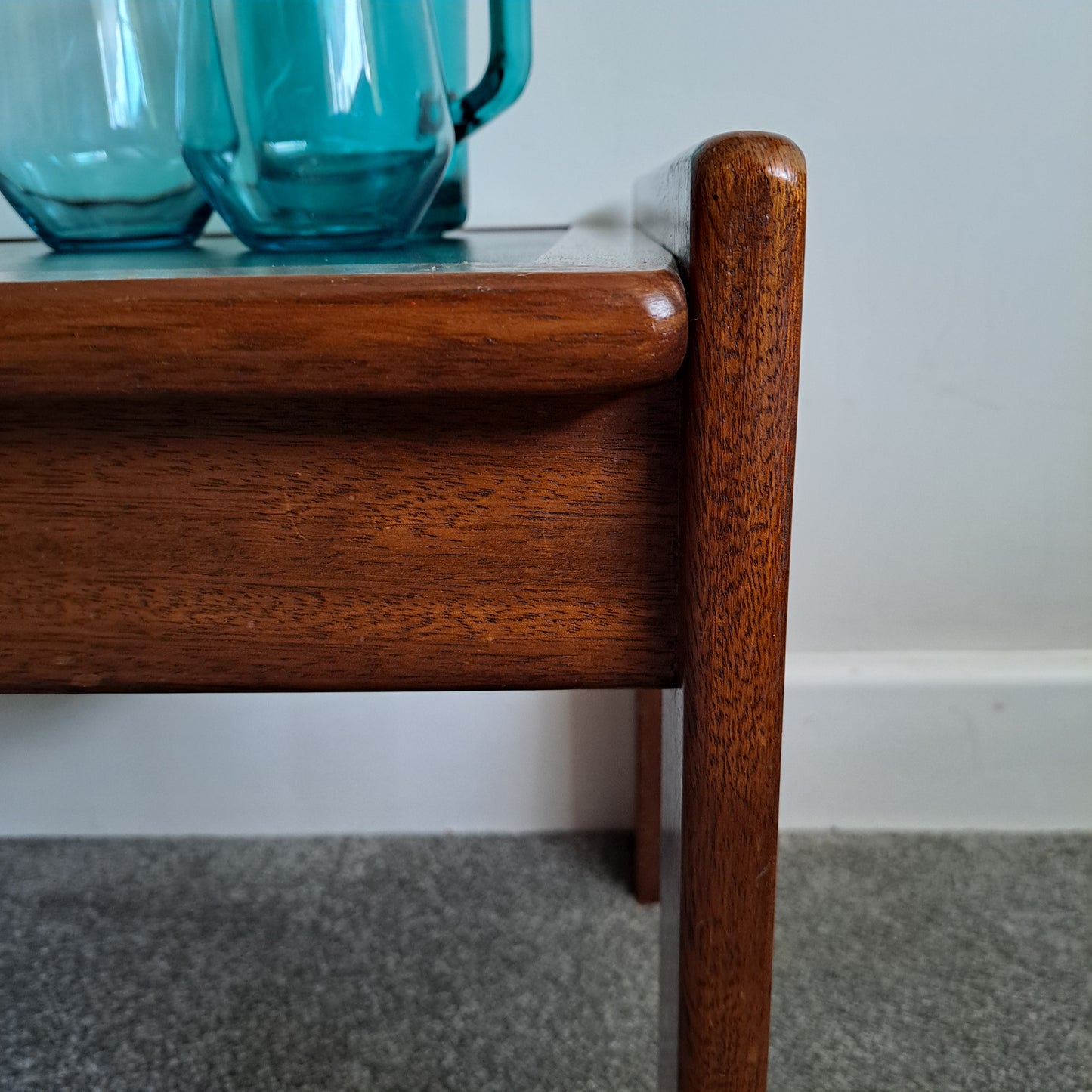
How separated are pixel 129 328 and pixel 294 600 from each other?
89mm

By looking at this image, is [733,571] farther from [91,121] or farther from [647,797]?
[647,797]

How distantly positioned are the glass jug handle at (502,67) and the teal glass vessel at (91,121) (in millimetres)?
135

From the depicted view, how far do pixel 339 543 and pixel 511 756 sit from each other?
23.9 inches

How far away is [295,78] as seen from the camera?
1.18 feet

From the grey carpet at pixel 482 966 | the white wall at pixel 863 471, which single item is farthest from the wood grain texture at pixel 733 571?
the white wall at pixel 863 471

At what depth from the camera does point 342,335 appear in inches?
9.6

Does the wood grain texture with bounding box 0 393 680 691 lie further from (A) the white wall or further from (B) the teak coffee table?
(A) the white wall

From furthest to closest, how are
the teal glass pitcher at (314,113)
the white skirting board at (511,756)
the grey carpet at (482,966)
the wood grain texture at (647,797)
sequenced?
the white skirting board at (511,756) → the wood grain texture at (647,797) → the grey carpet at (482,966) → the teal glass pitcher at (314,113)

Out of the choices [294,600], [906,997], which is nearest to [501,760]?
[906,997]

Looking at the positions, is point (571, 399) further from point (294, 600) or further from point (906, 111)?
point (906, 111)

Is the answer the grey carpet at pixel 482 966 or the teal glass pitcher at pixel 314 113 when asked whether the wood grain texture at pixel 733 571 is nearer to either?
the teal glass pitcher at pixel 314 113

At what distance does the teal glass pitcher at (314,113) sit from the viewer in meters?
0.35

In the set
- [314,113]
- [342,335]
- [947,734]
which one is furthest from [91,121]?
[947,734]

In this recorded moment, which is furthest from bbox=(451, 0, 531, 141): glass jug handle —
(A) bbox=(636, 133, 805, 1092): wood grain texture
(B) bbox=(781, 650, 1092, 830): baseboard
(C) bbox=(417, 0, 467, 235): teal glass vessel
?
(B) bbox=(781, 650, 1092, 830): baseboard
